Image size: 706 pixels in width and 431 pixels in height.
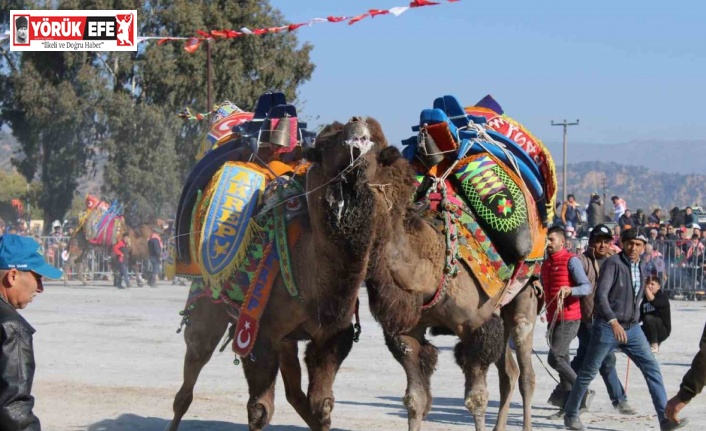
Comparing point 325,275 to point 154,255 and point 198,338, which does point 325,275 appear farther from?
point 154,255

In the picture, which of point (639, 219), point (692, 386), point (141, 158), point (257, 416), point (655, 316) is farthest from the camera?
point (141, 158)

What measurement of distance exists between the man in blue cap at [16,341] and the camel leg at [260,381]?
3.24m

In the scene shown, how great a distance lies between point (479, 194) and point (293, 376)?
2013 mm

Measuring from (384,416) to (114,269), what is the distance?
19.6 meters

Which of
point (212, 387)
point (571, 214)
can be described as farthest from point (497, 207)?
point (571, 214)

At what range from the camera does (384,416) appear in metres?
10.0

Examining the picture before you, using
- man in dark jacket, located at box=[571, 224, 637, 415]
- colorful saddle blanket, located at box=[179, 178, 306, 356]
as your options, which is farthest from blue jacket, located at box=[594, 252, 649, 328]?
colorful saddle blanket, located at box=[179, 178, 306, 356]

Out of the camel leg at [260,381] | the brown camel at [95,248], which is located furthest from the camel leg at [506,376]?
the brown camel at [95,248]

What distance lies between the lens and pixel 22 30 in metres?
34.9

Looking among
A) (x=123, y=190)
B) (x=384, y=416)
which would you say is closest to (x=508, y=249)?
(x=384, y=416)

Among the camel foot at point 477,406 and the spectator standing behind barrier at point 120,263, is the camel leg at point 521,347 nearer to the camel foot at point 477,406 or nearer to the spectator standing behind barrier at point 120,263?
the camel foot at point 477,406

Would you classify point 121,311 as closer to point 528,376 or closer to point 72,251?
point 72,251

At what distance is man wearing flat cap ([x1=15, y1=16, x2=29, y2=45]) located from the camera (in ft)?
112

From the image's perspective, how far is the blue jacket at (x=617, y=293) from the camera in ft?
31.0
